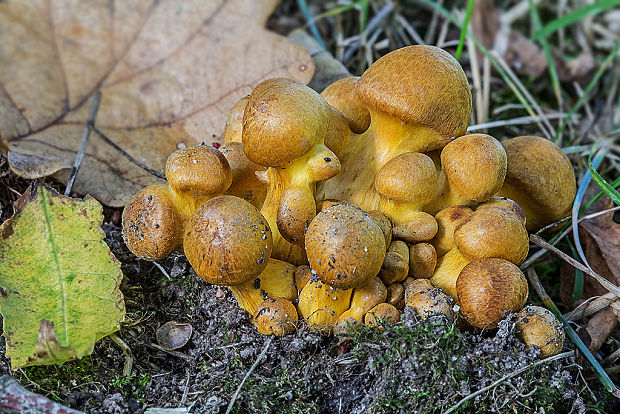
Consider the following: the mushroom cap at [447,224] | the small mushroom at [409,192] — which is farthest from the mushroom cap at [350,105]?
the mushroom cap at [447,224]

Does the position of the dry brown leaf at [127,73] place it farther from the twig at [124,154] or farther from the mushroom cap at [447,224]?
the mushroom cap at [447,224]

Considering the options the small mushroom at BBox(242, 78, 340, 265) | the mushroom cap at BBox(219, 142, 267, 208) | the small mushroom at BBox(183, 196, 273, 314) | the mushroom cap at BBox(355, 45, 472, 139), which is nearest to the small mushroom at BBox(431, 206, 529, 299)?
the mushroom cap at BBox(355, 45, 472, 139)

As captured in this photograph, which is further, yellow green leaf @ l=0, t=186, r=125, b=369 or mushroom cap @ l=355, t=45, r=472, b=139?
mushroom cap @ l=355, t=45, r=472, b=139

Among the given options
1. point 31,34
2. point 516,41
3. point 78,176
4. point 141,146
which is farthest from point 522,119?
point 31,34

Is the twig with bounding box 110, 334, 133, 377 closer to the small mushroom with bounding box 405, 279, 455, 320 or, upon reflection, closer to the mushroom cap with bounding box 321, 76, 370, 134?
the small mushroom with bounding box 405, 279, 455, 320

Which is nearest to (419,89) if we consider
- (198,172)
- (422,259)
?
(422,259)

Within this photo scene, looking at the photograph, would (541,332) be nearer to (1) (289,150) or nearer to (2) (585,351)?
(2) (585,351)
